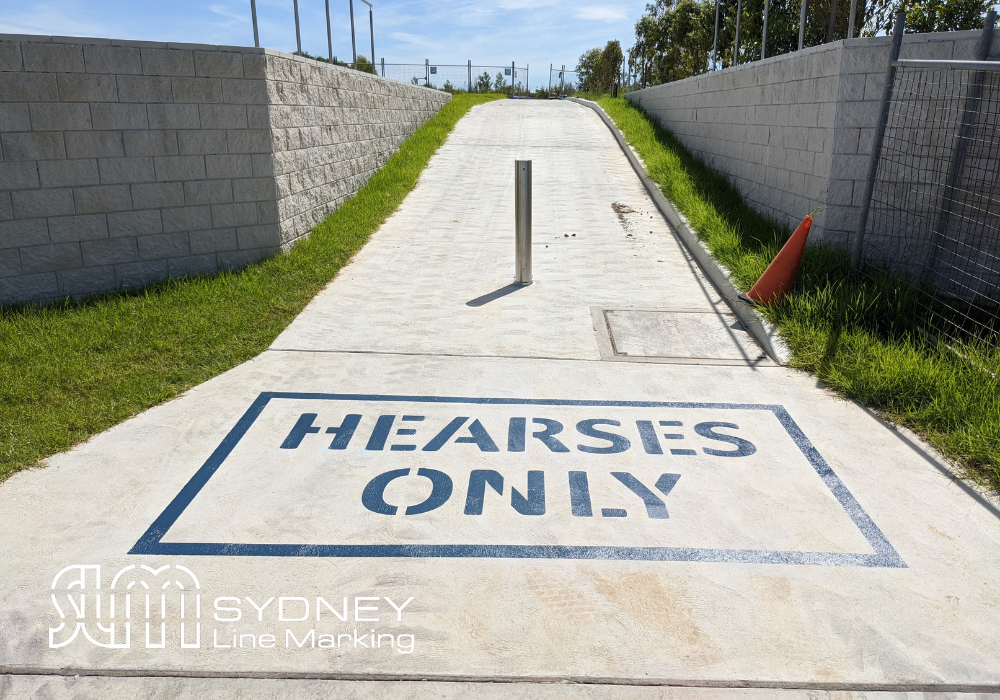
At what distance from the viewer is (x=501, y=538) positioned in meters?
3.21

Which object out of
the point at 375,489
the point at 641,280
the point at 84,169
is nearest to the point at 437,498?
the point at 375,489

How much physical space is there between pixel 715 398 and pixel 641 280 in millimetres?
3019

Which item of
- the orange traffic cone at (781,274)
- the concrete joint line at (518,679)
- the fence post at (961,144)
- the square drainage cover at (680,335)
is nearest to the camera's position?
the concrete joint line at (518,679)

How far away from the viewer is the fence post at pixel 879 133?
6.19 meters

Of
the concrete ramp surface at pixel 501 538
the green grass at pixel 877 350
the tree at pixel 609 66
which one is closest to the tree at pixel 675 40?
the tree at pixel 609 66

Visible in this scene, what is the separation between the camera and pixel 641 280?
7.64 metres

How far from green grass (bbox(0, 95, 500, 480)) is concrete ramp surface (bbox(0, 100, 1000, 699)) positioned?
24cm

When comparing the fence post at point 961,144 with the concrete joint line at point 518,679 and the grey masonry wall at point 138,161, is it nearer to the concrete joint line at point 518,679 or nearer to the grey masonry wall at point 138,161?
the concrete joint line at point 518,679

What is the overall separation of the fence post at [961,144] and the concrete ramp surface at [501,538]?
7.44 ft

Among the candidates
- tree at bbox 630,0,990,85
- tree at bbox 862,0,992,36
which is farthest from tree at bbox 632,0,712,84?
tree at bbox 862,0,992,36

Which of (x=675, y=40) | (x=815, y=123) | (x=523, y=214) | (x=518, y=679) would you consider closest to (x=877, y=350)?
(x=815, y=123)

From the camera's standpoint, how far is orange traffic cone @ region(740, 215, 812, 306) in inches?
246

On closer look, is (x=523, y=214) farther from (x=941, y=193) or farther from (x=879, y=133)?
(x=941, y=193)

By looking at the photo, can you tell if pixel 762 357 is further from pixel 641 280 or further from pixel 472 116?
pixel 472 116
